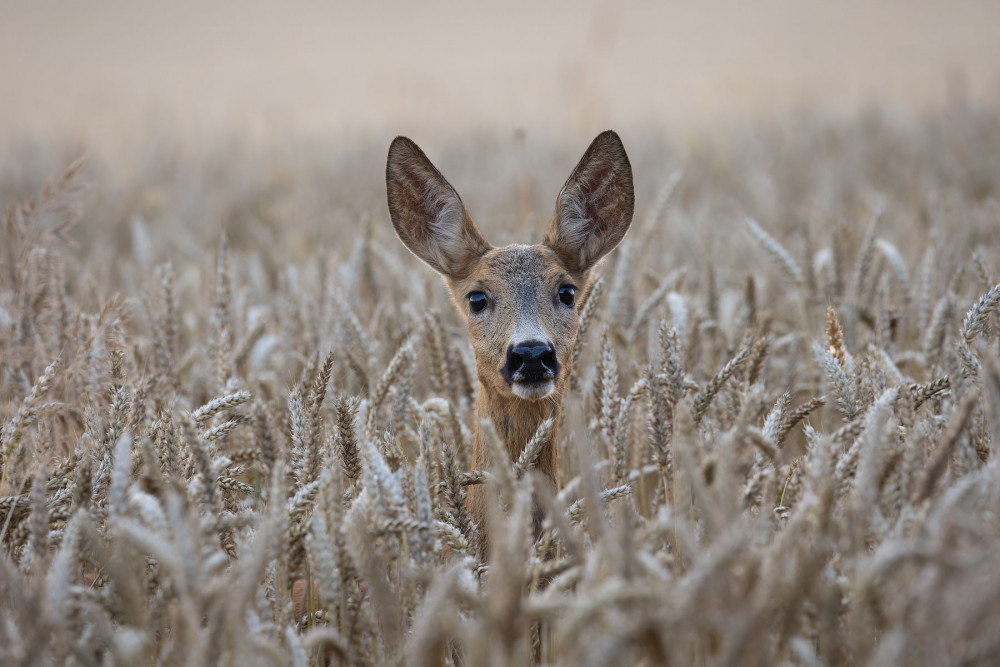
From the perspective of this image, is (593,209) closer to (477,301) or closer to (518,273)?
(518,273)

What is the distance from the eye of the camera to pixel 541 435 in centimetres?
289

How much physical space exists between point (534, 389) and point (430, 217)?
1.35 meters

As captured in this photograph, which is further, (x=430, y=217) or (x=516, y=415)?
(x=430, y=217)

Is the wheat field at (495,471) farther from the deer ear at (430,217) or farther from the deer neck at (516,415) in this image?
the deer ear at (430,217)

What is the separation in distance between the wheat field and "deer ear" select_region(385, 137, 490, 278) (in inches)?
11.5

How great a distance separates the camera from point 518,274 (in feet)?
13.3

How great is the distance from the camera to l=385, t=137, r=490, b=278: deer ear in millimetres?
4172

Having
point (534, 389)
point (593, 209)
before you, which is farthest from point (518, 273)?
point (534, 389)

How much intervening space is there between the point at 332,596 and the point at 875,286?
164 inches

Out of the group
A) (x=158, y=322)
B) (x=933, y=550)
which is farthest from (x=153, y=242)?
(x=933, y=550)

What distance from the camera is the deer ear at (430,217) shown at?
164 inches

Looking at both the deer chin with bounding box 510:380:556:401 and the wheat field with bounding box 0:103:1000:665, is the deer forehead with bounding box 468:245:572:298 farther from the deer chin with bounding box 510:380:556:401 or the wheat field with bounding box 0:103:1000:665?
the deer chin with bounding box 510:380:556:401

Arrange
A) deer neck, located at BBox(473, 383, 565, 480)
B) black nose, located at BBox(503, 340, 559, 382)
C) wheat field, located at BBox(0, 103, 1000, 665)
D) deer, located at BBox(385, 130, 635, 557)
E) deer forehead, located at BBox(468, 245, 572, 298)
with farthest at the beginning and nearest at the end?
1. deer forehead, located at BBox(468, 245, 572, 298)
2. deer neck, located at BBox(473, 383, 565, 480)
3. deer, located at BBox(385, 130, 635, 557)
4. black nose, located at BBox(503, 340, 559, 382)
5. wheat field, located at BBox(0, 103, 1000, 665)

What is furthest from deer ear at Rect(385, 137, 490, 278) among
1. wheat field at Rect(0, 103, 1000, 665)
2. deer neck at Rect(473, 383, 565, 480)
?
deer neck at Rect(473, 383, 565, 480)
